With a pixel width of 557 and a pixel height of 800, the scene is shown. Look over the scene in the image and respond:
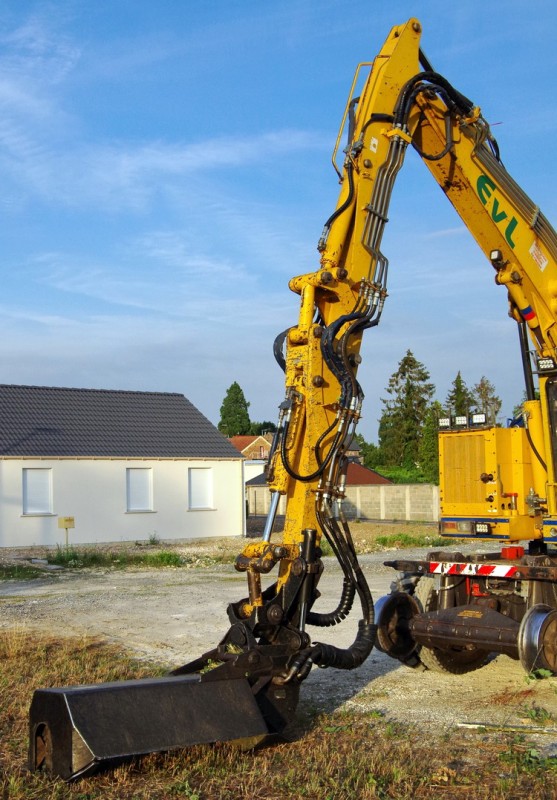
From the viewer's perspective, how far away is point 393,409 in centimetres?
6581

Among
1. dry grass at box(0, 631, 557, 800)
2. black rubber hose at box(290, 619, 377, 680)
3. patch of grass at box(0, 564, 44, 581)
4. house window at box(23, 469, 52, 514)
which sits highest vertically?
house window at box(23, 469, 52, 514)

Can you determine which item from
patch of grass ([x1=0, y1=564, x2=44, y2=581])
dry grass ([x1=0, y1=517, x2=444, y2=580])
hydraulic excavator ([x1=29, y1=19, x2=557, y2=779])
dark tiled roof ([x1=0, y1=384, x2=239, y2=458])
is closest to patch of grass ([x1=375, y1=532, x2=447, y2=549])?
dry grass ([x1=0, y1=517, x2=444, y2=580])

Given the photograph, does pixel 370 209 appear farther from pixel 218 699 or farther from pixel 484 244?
pixel 218 699

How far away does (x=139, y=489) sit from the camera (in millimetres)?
29219

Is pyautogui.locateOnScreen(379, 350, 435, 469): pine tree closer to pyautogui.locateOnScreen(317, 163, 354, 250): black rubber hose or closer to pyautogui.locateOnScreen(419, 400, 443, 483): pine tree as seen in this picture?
pyautogui.locateOnScreen(419, 400, 443, 483): pine tree

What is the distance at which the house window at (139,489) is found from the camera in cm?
2898

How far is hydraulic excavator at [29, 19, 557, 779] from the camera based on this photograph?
612 centimetres

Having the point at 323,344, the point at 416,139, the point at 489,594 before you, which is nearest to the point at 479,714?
the point at 489,594

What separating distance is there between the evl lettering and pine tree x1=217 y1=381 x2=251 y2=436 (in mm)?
86896

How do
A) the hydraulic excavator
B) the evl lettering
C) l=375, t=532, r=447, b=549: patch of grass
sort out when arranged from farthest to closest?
l=375, t=532, r=447, b=549: patch of grass → the evl lettering → the hydraulic excavator

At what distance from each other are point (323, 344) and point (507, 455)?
317 centimetres

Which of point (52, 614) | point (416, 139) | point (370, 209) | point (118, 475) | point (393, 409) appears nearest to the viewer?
point (370, 209)

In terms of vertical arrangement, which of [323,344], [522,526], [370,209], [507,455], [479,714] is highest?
[370,209]

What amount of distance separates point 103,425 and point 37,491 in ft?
11.9
